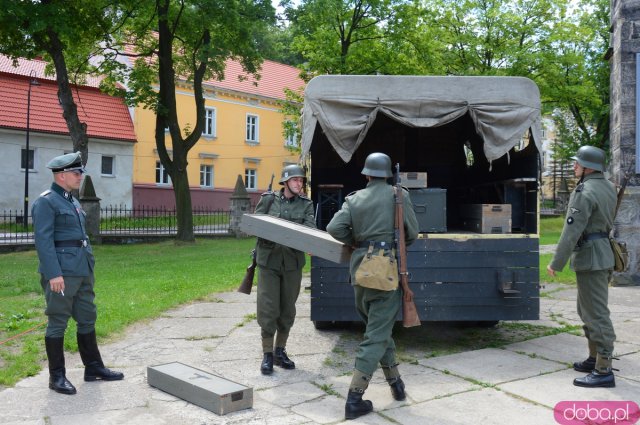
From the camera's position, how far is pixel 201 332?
791 cm

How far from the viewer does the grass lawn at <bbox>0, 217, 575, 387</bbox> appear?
7.04m

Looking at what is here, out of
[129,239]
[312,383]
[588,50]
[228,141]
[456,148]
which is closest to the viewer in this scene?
[312,383]

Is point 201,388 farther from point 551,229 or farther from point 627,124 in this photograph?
point 551,229

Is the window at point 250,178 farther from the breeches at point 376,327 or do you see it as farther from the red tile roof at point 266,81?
the breeches at point 376,327

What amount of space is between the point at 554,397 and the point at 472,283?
1.90 m

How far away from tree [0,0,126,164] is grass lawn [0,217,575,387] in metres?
4.09

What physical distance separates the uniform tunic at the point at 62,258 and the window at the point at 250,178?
35.8m

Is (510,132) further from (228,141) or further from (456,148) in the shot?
(228,141)

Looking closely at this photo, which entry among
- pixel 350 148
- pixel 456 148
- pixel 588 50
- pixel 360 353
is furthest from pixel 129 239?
pixel 588 50

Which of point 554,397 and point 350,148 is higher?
point 350,148

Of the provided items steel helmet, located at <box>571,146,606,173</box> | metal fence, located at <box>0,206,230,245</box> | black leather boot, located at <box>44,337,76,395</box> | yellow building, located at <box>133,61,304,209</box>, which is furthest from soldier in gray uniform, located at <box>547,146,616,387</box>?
yellow building, located at <box>133,61,304,209</box>

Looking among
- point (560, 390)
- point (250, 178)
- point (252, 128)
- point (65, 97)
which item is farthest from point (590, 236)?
point (252, 128)

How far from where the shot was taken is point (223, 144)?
3988 centimetres

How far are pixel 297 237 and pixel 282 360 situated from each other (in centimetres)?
144
